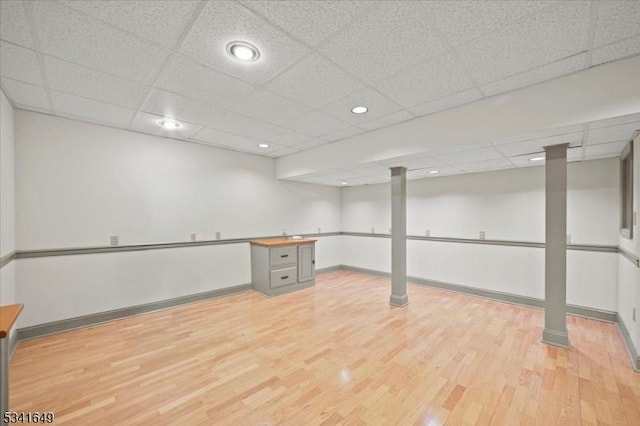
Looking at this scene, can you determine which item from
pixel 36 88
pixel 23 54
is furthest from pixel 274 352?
pixel 36 88

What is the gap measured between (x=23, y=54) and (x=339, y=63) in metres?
2.35

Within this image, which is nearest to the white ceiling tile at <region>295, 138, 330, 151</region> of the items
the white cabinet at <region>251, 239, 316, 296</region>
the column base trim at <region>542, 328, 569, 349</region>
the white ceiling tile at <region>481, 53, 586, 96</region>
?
the white cabinet at <region>251, 239, 316, 296</region>

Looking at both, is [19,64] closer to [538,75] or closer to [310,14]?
[310,14]

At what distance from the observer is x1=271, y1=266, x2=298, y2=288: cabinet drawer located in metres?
4.67

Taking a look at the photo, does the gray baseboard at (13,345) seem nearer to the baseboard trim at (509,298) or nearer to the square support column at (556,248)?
the square support column at (556,248)

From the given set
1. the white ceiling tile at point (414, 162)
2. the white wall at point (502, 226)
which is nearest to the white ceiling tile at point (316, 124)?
the white ceiling tile at point (414, 162)

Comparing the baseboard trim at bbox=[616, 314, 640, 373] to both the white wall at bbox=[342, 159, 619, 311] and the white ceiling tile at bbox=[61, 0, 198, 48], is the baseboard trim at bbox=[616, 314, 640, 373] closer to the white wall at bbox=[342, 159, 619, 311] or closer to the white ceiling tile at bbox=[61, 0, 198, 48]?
the white wall at bbox=[342, 159, 619, 311]

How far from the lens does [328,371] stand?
236cm

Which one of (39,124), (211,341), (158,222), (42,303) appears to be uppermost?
(39,124)

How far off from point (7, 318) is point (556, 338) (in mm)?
4632

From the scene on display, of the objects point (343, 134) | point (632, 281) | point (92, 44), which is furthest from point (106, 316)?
point (632, 281)

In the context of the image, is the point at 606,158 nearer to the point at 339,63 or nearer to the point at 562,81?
the point at 562,81

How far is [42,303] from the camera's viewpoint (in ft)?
9.98

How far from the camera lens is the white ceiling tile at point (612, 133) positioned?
2.30m
